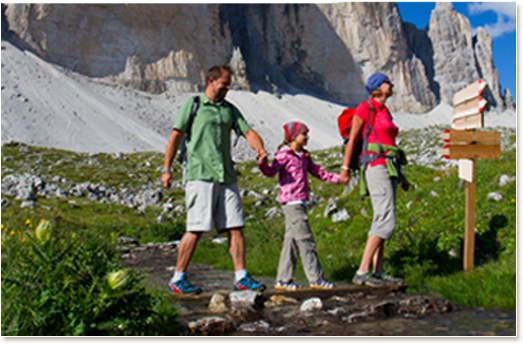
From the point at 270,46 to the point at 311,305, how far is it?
A: 81.1 meters

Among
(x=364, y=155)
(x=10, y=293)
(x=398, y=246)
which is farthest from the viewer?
→ (x=398, y=246)

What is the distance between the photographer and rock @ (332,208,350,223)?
7988 millimetres

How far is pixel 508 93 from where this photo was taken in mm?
101188

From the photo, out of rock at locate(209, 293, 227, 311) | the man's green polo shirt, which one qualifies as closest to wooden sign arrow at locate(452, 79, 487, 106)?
the man's green polo shirt

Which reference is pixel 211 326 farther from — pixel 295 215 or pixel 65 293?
pixel 295 215

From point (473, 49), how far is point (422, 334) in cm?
10925

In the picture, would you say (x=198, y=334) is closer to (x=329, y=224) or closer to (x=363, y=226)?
(x=363, y=226)

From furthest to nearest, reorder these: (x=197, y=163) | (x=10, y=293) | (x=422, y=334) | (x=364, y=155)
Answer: (x=364, y=155) < (x=197, y=163) < (x=422, y=334) < (x=10, y=293)

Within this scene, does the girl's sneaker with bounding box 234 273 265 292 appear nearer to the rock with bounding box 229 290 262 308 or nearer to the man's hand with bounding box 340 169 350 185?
the rock with bounding box 229 290 262 308

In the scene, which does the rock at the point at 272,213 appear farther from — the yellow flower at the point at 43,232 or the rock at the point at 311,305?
the yellow flower at the point at 43,232

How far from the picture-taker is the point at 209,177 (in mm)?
4445

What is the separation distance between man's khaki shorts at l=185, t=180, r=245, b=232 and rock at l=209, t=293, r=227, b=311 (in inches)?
24.0

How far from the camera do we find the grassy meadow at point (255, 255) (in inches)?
106

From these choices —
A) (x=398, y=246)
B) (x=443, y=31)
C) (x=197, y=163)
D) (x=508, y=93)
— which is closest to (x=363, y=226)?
(x=398, y=246)
